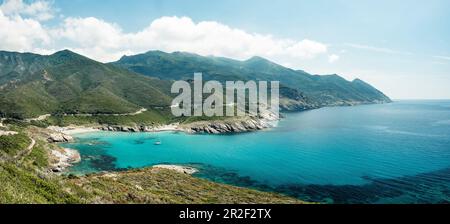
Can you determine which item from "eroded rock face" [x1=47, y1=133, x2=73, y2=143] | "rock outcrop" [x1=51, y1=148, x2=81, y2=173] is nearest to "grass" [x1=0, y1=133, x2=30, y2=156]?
"rock outcrop" [x1=51, y1=148, x2=81, y2=173]

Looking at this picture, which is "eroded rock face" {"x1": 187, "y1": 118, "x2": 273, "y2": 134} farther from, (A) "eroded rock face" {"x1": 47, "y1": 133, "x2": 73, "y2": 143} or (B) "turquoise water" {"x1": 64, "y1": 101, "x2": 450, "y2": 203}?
(A) "eroded rock face" {"x1": 47, "y1": 133, "x2": 73, "y2": 143}

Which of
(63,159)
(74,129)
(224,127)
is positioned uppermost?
(74,129)

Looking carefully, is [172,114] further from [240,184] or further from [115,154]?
[240,184]

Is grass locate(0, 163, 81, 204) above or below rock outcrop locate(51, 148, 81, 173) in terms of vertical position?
above

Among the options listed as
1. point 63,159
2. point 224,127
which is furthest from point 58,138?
point 224,127

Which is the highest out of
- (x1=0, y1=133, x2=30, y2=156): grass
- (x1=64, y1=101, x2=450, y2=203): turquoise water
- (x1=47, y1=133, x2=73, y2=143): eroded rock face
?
(x1=0, y1=133, x2=30, y2=156): grass

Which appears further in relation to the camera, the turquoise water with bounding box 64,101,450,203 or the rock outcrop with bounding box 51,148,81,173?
the rock outcrop with bounding box 51,148,81,173

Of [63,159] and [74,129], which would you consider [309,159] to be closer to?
[63,159]

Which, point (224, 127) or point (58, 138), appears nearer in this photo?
point (58, 138)
